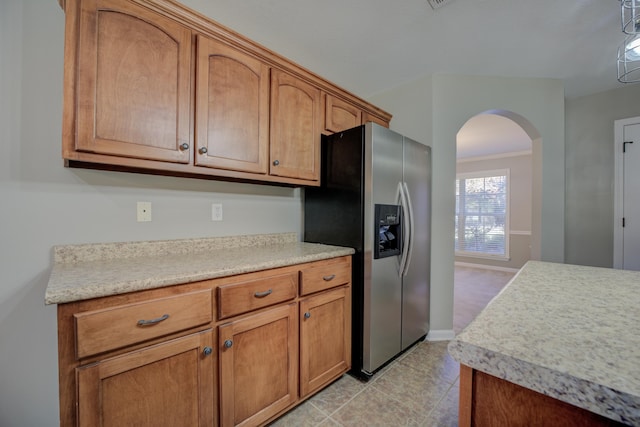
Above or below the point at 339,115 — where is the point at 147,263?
below

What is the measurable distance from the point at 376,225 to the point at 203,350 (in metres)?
1.23

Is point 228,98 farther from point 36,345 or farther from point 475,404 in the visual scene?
point 475,404

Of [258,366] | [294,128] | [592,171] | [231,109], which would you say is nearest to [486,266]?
[592,171]

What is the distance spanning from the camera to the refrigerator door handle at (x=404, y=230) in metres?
2.02

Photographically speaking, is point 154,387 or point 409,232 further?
point 409,232

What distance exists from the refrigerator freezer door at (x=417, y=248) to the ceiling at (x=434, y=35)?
2.47 ft

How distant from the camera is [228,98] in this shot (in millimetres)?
1539

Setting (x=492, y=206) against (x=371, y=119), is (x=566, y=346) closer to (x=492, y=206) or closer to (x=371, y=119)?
(x=371, y=119)

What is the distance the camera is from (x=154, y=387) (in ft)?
3.39

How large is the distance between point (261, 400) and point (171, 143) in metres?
1.40

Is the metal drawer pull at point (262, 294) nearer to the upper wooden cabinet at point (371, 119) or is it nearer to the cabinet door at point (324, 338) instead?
the cabinet door at point (324, 338)

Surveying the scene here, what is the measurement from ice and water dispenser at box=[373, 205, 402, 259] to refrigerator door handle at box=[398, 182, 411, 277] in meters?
0.04

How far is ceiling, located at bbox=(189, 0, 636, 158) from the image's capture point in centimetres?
166

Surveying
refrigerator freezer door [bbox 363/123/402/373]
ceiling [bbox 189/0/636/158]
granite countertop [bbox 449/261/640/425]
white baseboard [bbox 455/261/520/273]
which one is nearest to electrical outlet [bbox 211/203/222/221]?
refrigerator freezer door [bbox 363/123/402/373]
